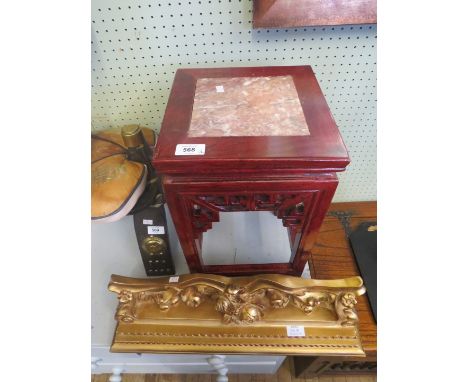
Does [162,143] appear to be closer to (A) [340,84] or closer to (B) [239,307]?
(B) [239,307]

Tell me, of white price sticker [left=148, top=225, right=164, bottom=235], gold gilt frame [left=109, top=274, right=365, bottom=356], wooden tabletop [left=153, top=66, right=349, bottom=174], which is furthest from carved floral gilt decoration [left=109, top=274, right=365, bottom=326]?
wooden tabletop [left=153, top=66, right=349, bottom=174]

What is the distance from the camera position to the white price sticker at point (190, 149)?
477 mm

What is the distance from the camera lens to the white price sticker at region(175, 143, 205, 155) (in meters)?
0.48

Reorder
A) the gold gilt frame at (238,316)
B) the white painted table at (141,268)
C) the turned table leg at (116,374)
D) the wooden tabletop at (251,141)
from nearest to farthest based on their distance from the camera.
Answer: the wooden tabletop at (251,141), the gold gilt frame at (238,316), the white painted table at (141,268), the turned table leg at (116,374)

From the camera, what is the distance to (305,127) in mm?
532

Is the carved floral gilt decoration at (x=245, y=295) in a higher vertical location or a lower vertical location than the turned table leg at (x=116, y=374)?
higher

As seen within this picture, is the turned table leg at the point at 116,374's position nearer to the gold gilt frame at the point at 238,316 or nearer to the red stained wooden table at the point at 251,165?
the gold gilt frame at the point at 238,316

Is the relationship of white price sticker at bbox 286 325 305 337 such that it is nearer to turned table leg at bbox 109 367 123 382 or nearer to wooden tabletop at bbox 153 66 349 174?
wooden tabletop at bbox 153 66 349 174

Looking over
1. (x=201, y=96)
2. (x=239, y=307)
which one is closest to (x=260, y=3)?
(x=201, y=96)

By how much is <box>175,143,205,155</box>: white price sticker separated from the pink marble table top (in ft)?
0.12

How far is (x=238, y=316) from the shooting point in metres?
0.69

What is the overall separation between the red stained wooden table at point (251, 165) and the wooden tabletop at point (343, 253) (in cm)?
33

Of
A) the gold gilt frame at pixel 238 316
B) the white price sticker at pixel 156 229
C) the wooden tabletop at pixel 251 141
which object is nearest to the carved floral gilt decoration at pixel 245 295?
the gold gilt frame at pixel 238 316

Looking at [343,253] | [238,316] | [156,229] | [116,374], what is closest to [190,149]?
[156,229]
